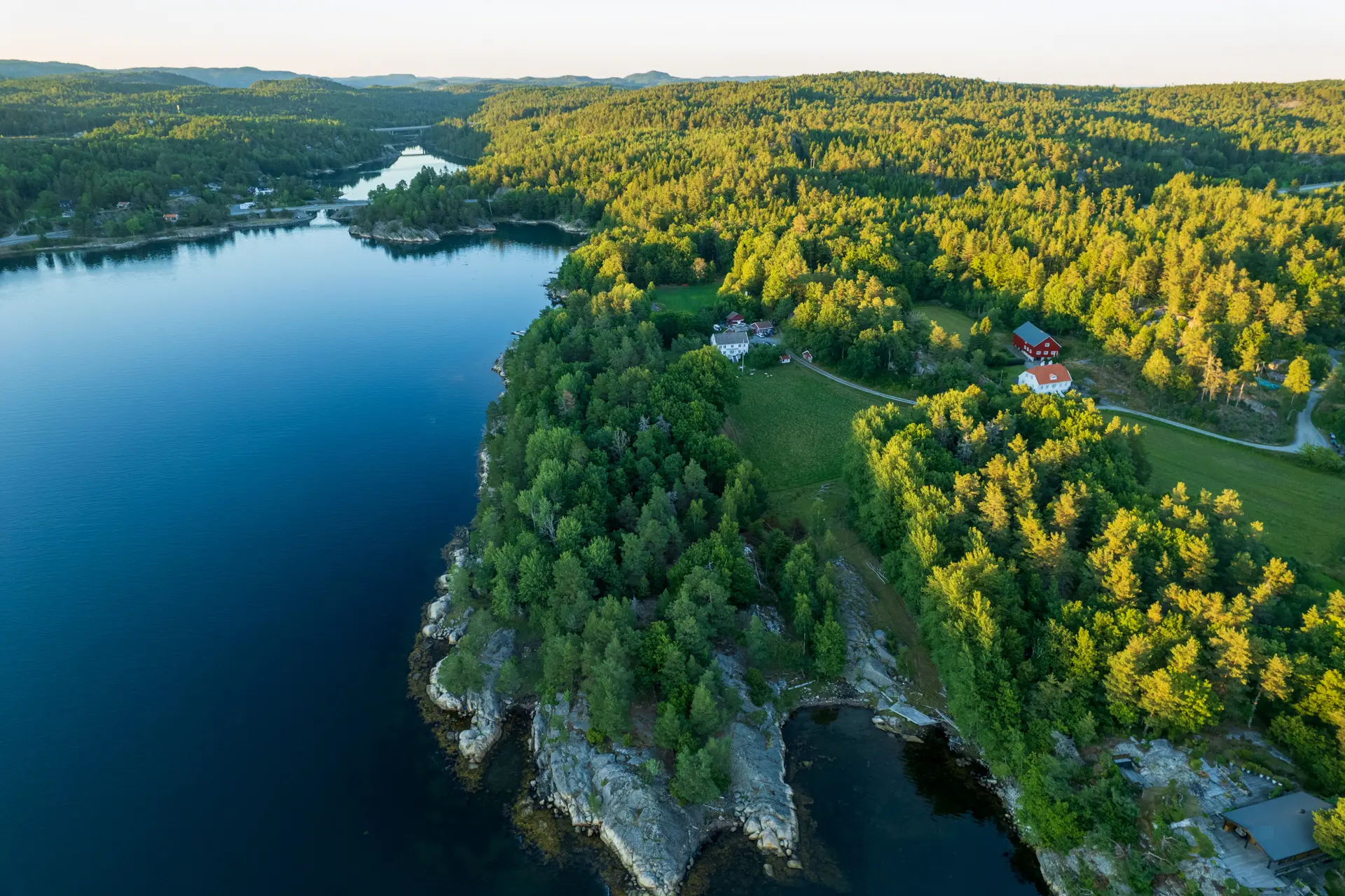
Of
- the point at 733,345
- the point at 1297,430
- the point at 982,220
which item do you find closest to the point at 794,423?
the point at 733,345

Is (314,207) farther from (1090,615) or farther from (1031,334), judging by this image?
(1090,615)

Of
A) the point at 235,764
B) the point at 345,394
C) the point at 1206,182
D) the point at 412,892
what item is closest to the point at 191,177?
the point at 345,394

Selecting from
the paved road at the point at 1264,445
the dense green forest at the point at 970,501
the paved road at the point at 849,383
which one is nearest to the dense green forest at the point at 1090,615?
the dense green forest at the point at 970,501

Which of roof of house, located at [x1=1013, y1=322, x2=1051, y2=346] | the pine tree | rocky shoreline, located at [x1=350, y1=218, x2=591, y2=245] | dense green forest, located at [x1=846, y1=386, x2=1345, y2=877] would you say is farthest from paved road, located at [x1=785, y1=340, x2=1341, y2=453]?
rocky shoreline, located at [x1=350, y1=218, x2=591, y2=245]

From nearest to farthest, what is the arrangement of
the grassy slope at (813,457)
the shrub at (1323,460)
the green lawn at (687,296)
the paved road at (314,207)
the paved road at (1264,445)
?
the grassy slope at (813,457)
the shrub at (1323,460)
the paved road at (1264,445)
the green lawn at (687,296)
the paved road at (314,207)

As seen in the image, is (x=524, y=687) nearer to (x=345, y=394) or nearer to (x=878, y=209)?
(x=345, y=394)

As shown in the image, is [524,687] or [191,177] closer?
[524,687]

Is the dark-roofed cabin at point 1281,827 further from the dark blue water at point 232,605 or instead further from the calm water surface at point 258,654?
the dark blue water at point 232,605
